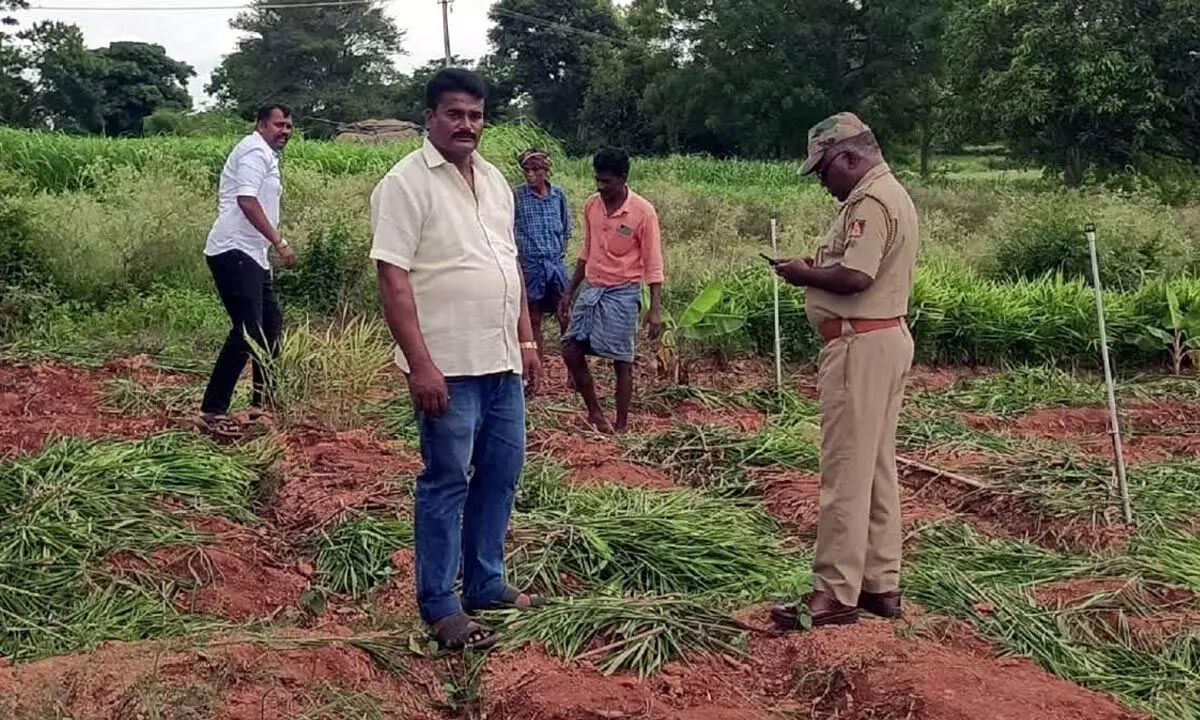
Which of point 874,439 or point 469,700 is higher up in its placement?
point 874,439

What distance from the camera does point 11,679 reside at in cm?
301

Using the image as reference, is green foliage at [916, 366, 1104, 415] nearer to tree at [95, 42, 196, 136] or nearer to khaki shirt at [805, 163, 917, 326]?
khaki shirt at [805, 163, 917, 326]

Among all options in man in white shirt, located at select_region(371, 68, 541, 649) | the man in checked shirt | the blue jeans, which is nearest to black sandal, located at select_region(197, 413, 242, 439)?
the man in checked shirt

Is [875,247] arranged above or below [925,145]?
above

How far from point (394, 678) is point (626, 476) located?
2253mm

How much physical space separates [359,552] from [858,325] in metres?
1.94

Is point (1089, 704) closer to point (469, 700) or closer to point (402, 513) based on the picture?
point (469, 700)

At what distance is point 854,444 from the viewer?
3.61 m

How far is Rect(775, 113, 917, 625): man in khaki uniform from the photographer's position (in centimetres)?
357

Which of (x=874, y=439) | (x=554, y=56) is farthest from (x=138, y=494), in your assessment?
(x=554, y=56)

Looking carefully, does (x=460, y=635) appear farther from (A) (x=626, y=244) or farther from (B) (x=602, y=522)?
(A) (x=626, y=244)

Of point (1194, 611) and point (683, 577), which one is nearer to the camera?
point (1194, 611)

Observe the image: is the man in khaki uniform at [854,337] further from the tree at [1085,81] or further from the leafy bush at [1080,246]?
the tree at [1085,81]

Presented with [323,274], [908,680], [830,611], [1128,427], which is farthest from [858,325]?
[323,274]
